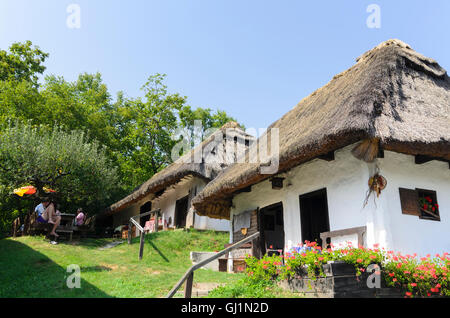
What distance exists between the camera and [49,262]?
8.66 meters

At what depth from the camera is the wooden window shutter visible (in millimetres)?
6184

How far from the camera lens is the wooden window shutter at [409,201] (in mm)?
6184

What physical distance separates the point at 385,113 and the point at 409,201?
5.55 ft

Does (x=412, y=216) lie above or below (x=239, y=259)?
above

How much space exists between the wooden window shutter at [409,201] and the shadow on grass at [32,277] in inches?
216

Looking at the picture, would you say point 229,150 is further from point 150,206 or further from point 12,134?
point 12,134

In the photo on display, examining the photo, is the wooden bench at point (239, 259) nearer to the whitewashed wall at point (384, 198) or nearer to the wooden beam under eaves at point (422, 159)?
the whitewashed wall at point (384, 198)

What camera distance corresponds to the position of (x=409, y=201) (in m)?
6.28

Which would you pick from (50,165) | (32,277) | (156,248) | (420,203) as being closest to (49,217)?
(50,165)

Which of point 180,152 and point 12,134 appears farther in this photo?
point 180,152

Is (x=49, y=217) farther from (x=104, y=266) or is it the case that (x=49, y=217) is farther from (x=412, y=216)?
(x=412, y=216)
